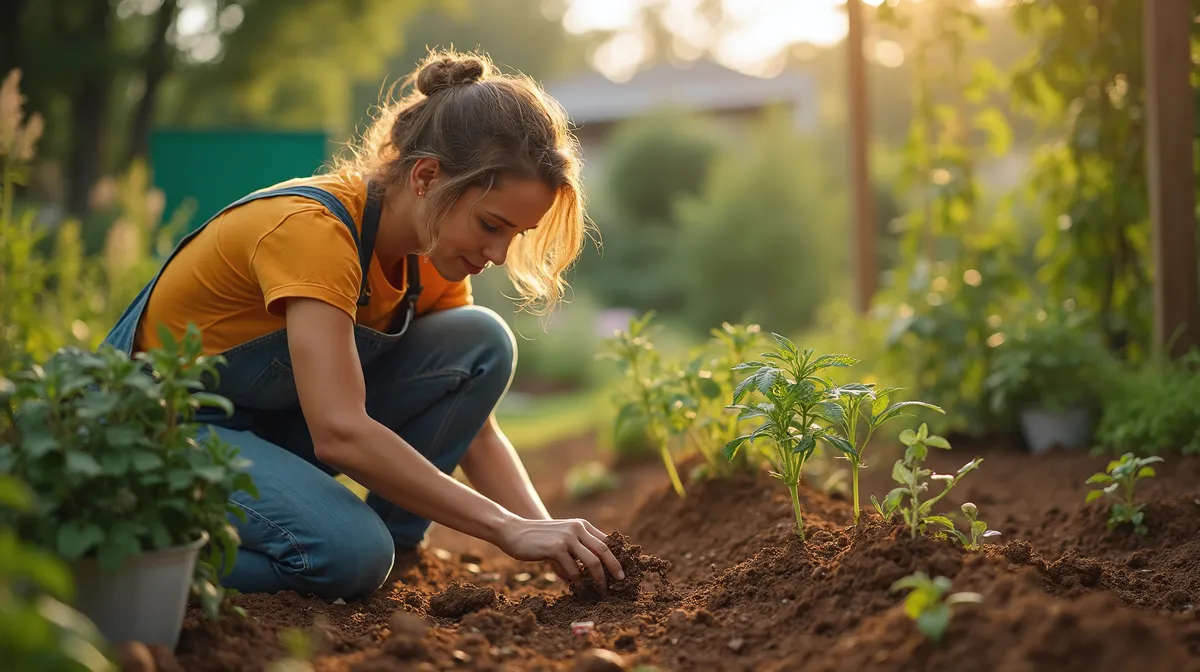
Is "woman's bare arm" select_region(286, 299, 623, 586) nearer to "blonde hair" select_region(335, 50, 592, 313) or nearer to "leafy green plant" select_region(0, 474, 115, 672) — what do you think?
"blonde hair" select_region(335, 50, 592, 313)

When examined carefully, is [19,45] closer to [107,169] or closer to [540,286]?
[107,169]

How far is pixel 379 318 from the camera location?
2529mm

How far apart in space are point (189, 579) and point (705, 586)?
1059 millimetres

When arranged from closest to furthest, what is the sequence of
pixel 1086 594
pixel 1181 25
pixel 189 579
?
pixel 189 579 < pixel 1086 594 < pixel 1181 25

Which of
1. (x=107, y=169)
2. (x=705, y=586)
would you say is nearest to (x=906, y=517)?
(x=705, y=586)

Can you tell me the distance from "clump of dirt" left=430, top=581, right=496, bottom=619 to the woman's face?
688 mm

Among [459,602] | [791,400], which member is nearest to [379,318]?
[459,602]

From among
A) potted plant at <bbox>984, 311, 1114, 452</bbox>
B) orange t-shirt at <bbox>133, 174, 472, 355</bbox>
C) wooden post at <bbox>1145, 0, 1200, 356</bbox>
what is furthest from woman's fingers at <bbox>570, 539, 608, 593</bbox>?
wooden post at <bbox>1145, 0, 1200, 356</bbox>

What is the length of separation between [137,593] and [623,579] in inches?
36.8

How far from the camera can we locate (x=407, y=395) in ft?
8.70

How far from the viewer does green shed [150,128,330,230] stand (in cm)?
803

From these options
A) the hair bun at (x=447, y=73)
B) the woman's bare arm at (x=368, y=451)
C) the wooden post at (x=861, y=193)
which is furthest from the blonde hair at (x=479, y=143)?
the wooden post at (x=861, y=193)

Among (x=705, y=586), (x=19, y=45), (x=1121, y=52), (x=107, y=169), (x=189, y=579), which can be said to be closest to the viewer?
(x=189, y=579)

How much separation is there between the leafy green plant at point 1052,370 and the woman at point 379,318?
1824 mm
